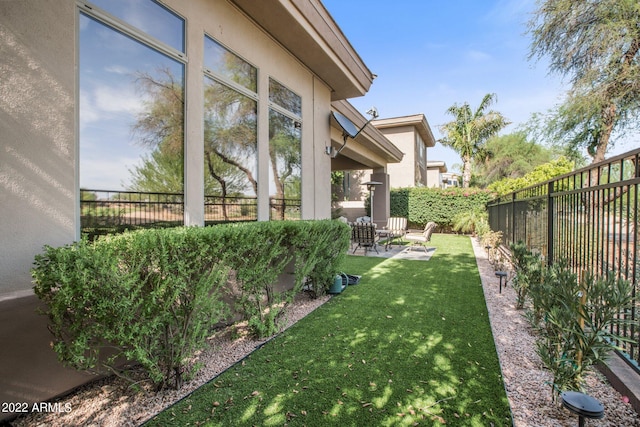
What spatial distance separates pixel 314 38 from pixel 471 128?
23882 millimetres

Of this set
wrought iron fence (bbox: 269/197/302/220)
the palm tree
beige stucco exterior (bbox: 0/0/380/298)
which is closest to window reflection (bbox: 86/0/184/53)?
beige stucco exterior (bbox: 0/0/380/298)

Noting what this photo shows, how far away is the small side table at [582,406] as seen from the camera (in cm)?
182

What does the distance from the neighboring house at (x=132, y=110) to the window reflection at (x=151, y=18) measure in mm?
12

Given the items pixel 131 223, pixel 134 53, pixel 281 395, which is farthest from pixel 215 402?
pixel 134 53

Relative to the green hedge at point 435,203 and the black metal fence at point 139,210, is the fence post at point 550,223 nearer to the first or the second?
the black metal fence at point 139,210

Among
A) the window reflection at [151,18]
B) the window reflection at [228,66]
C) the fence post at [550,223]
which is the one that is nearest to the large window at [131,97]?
the window reflection at [151,18]

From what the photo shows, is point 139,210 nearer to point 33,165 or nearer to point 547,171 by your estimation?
point 33,165

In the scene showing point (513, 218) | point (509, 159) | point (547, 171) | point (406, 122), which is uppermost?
point (406, 122)

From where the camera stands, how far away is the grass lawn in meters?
2.39

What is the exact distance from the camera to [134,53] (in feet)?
10.8

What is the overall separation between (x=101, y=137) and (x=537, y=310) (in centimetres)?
541

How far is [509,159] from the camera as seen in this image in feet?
121

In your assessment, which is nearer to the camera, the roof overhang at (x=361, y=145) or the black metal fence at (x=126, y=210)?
the black metal fence at (x=126, y=210)

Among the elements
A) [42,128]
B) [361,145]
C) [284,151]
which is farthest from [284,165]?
[361,145]
